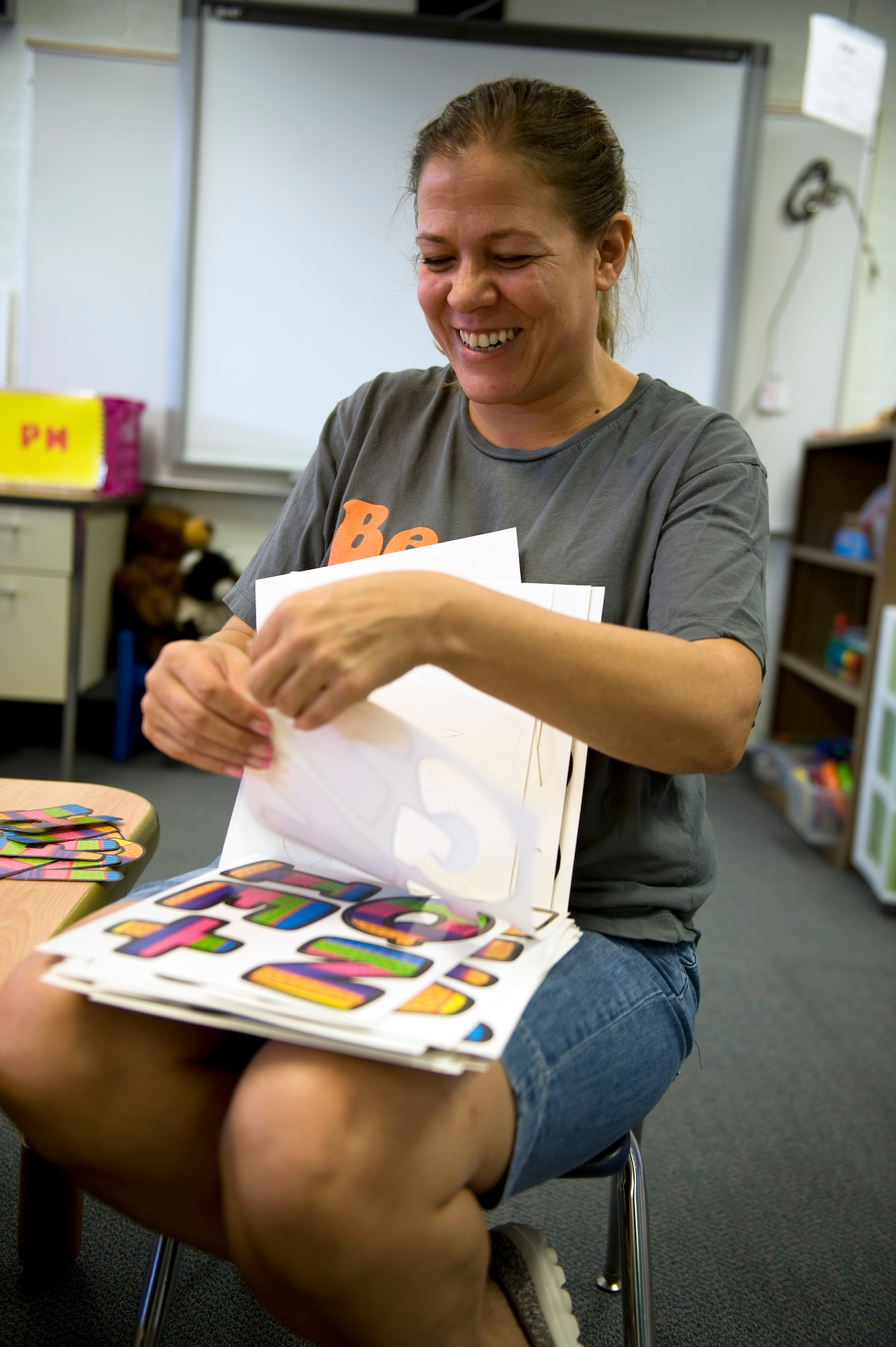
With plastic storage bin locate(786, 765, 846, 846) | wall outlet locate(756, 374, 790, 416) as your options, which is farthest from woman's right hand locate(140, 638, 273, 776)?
wall outlet locate(756, 374, 790, 416)

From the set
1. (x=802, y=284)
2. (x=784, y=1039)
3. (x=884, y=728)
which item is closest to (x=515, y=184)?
(x=784, y=1039)

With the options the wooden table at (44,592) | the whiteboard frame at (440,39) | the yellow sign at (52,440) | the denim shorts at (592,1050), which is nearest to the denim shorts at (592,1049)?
the denim shorts at (592,1050)

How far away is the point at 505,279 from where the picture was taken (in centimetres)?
90

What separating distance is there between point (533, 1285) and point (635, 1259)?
13 cm

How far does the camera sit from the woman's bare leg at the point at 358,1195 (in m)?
0.57

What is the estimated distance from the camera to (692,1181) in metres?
1.38

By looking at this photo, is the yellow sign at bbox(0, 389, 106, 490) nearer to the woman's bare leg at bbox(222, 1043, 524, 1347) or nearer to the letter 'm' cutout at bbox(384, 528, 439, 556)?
Answer: the letter 'm' cutout at bbox(384, 528, 439, 556)

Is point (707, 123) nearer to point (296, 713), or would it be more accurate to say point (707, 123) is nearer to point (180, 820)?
point (180, 820)

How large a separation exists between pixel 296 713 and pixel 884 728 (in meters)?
2.21

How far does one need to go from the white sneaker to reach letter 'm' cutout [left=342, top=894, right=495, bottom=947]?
0.82 ft

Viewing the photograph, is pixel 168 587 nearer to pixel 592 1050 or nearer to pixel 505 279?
pixel 505 279

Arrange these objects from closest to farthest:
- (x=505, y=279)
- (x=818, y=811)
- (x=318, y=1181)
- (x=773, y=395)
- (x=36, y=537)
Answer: (x=318, y=1181), (x=505, y=279), (x=36, y=537), (x=818, y=811), (x=773, y=395)

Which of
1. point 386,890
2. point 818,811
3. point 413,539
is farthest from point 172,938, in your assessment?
point 818,811

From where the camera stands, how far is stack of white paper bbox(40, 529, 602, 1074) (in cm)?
58
